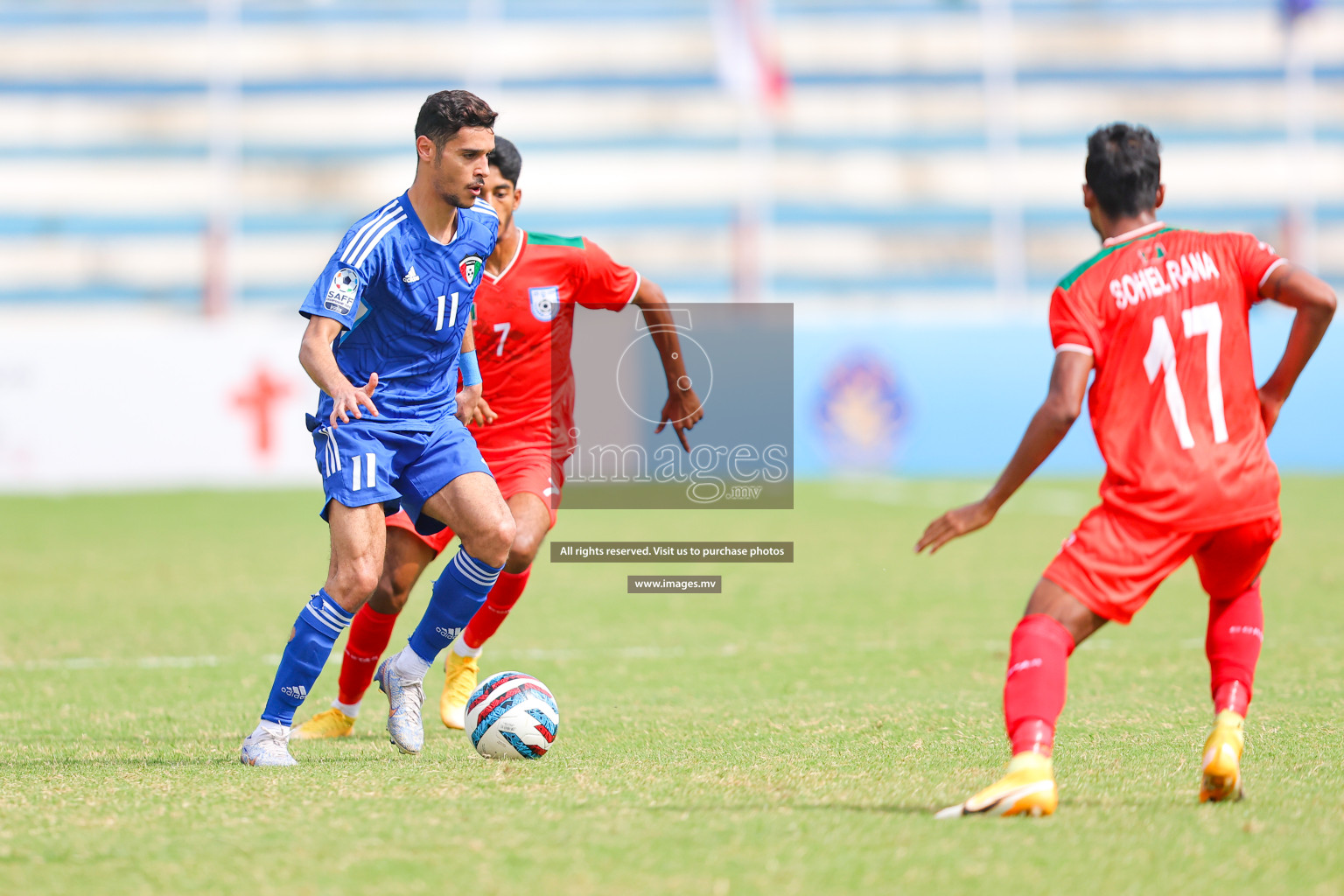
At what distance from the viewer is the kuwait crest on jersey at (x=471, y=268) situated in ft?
17.5

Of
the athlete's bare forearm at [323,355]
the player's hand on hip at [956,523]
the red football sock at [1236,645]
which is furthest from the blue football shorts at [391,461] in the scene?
the red football sock at [1236,645]

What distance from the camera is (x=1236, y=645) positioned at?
4336 millimetres

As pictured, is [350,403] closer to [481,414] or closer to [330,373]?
[330,373]

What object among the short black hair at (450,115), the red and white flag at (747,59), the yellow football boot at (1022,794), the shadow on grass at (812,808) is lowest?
the shadow on grass at (812,808)

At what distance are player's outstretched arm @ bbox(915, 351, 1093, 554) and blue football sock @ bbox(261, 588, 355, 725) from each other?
2.13m

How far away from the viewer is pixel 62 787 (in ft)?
15.0

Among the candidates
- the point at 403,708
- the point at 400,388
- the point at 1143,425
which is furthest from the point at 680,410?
the point at 1143,425

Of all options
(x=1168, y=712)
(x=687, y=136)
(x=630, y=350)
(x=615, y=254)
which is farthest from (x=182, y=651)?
(x=687, y=136)

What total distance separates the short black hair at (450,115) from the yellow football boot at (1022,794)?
107 inches

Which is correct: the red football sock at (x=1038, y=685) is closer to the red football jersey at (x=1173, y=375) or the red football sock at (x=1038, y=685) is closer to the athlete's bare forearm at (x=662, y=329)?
the red football jersey at (x=1173, y=375)

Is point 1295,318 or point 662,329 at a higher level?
point 1295,318

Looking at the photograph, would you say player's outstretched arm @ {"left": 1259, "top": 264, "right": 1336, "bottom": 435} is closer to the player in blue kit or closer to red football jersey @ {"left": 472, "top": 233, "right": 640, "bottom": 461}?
the player in blue kit

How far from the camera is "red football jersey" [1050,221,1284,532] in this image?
4.00 metres

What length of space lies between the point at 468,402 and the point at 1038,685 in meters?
2.81
